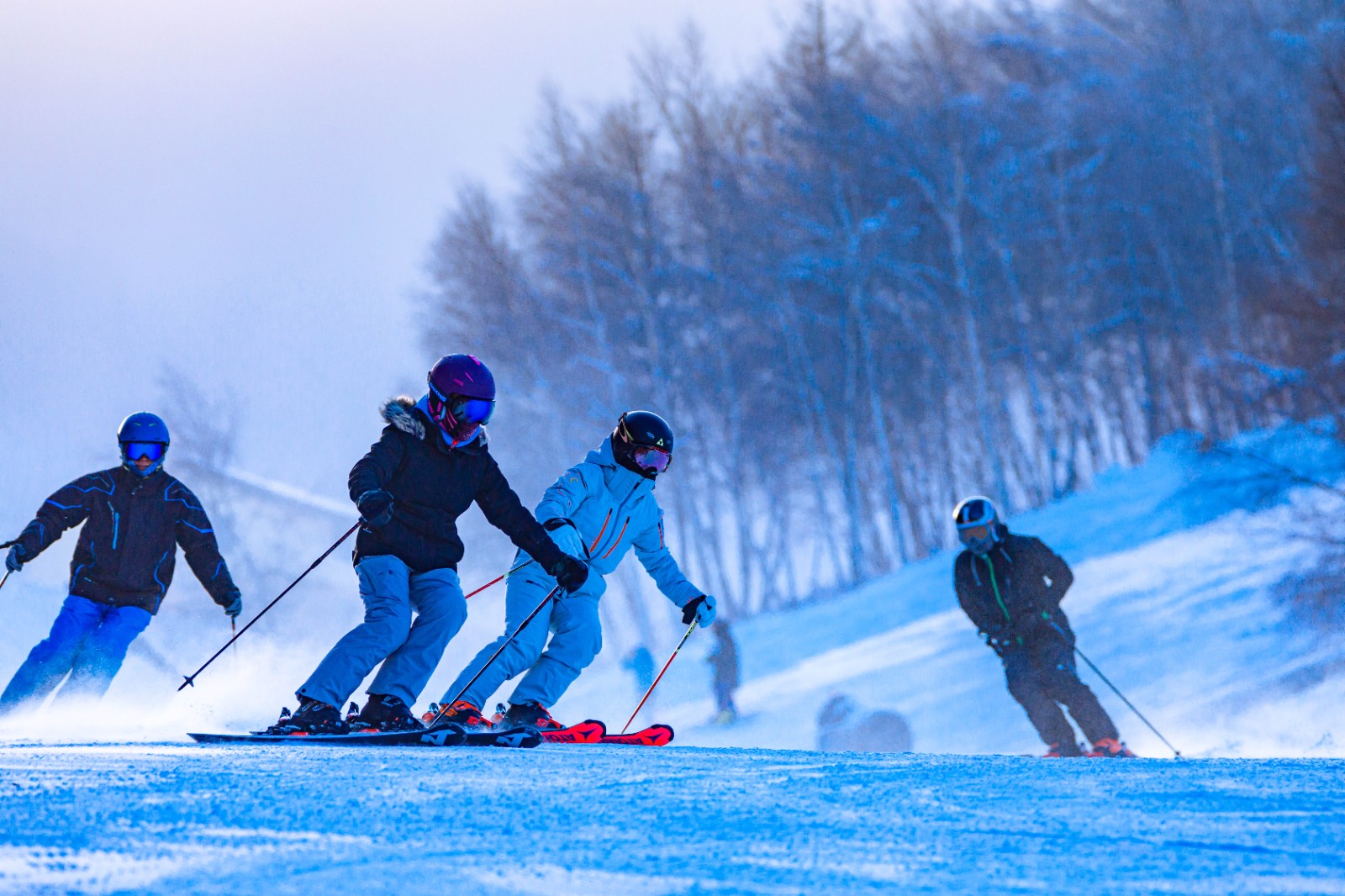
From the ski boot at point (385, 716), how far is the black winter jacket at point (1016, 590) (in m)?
3.79

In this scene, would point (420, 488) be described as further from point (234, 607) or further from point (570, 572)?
point (234, 607)

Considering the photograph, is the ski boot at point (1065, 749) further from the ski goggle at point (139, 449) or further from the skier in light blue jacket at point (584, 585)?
the ski goggle at point (139, 449)

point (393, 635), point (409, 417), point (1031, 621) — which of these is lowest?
point (393, 635)

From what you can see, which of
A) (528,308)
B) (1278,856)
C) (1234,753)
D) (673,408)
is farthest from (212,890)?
(528,308)

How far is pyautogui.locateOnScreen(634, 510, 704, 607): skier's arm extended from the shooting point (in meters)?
5.61

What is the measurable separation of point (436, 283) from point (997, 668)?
52.7ft

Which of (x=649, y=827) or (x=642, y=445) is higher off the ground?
(x=642, y=445)

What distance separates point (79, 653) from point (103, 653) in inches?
4.1

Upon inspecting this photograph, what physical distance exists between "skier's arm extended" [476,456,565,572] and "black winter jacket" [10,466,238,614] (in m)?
1.66

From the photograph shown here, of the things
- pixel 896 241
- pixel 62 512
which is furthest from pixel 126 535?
pixel 896 241

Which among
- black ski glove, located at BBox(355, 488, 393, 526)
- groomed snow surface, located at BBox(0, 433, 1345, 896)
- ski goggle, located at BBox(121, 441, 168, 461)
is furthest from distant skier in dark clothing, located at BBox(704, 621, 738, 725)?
black ski glove, located at BBox(355, 488, 393, 526)

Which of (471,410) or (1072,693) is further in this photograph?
(1072,693)

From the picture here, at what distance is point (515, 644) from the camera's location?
5.08 meters

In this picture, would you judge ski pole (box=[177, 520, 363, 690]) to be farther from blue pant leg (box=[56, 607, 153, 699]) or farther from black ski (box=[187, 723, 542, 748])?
black ski (box=[187, 723, 542, 748])
